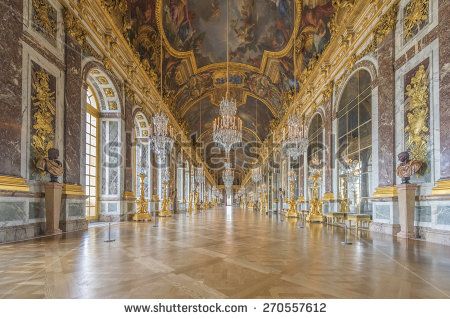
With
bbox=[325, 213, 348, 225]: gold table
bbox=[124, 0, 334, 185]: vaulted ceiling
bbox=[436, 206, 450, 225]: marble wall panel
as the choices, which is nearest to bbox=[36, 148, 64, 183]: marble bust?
bbox=[124, 0, 334, 185]: vaulted ceiling

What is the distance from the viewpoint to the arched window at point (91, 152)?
11.3m

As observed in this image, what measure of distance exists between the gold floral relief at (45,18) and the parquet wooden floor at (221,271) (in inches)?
194

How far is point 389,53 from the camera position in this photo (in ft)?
27.1

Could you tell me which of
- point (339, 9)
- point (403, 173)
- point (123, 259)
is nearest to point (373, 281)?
point (123, 259)

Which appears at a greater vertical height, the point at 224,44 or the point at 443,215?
the point at 224,44

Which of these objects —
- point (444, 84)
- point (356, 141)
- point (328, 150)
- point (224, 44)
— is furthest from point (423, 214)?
point (224, 44)

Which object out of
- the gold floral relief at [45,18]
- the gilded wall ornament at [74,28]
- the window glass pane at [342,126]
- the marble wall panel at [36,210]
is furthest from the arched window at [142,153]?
the window glass pane at [342,126]

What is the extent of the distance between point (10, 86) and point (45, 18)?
2194 mm

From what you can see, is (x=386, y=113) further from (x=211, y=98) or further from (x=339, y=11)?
(x=211, y=98)

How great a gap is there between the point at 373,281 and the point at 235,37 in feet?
55.8

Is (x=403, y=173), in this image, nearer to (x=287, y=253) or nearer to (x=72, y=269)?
(x=287, y=253)

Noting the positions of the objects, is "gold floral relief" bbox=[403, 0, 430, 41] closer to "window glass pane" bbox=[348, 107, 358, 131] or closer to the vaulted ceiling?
"window glass pane" bbox=[348, 107, 358, 131]

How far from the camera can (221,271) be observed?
3.65m

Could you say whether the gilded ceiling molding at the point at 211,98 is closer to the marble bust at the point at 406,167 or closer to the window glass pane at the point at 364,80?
the window glass pane at the point at 364,80
